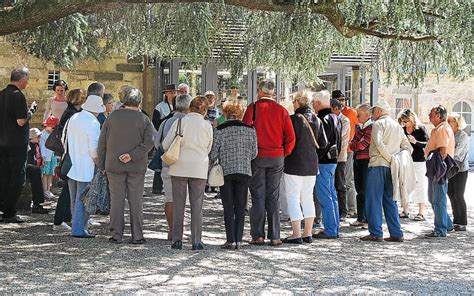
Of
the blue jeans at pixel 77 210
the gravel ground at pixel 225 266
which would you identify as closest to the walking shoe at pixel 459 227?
the gravel ground at pixel 225 266

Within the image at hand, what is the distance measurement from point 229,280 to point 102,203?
2.82 metres

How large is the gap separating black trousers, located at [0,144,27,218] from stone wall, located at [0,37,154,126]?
827cm

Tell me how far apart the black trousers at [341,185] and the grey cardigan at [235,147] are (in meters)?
2.78

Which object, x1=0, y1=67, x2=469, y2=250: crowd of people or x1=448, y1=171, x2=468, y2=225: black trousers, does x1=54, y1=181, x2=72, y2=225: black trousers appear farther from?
x1=448, y1=171, x2=468, y2=225: black trousers

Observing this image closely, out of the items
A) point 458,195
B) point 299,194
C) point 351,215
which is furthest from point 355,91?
point 299,194

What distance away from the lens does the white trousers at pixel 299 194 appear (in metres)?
9.83

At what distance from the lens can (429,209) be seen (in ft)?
46.0

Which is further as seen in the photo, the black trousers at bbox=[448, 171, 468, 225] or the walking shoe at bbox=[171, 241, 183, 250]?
the black trousers at bbox=[448, 171, 468, 225]

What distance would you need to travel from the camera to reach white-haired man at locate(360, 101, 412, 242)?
10172 millimetres

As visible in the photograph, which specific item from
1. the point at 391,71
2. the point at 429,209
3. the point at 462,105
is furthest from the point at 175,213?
the point at 462,105

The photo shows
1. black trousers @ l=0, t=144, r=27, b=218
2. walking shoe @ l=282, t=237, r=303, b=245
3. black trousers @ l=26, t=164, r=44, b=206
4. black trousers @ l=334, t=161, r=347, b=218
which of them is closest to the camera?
walking shoe @ l=282, t=237, r=303, b=245

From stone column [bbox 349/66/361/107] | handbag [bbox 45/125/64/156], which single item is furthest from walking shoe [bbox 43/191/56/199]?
stone column [bbox 349/66/361/107]

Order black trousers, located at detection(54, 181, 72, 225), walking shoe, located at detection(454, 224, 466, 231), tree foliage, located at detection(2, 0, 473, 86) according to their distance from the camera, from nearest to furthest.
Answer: tree foliage, located at detection(2, 0, 473, 86) → black trousers, located at detection(54, 181, 72, 225) → walking shoe, located at detection(454, 224, 466, 231)

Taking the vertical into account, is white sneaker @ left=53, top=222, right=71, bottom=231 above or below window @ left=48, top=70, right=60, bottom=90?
below
